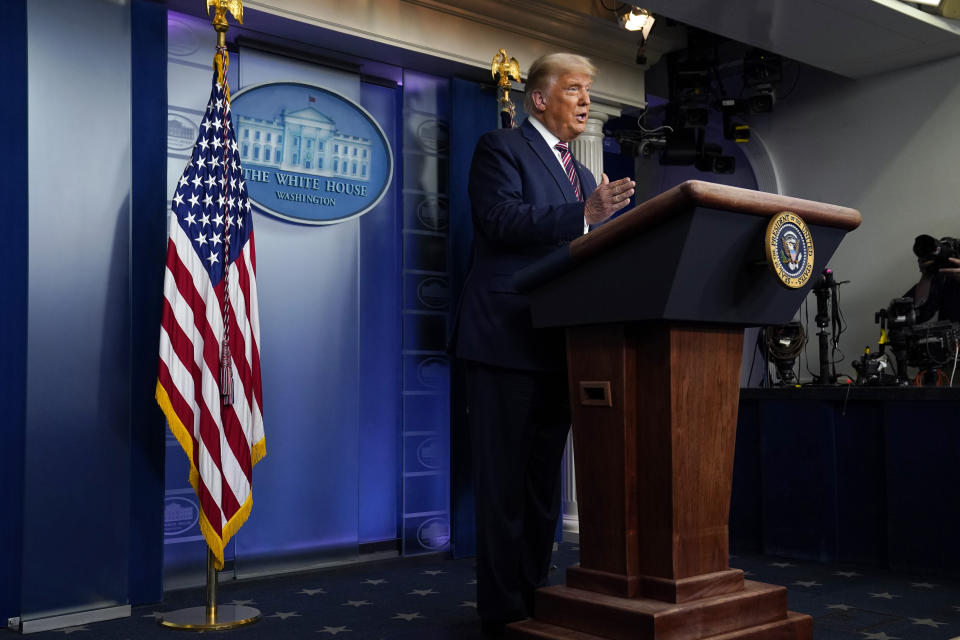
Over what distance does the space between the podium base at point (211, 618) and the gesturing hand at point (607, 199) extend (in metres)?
1.65

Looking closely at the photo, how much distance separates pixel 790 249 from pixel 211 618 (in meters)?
2.00

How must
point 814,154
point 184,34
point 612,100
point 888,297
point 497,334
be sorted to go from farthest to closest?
point 814,154 < point 888,297 < point 612,100 < point 184,34 < point 497,334

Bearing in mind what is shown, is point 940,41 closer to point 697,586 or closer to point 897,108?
point 897,108

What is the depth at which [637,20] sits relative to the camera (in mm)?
4402

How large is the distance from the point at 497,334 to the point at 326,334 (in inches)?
66.5

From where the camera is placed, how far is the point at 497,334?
211 cm

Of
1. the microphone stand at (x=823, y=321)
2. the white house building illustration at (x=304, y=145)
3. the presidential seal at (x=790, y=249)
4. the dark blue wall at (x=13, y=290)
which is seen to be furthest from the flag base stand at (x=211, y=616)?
the microphone stand at (x=823, y=321)

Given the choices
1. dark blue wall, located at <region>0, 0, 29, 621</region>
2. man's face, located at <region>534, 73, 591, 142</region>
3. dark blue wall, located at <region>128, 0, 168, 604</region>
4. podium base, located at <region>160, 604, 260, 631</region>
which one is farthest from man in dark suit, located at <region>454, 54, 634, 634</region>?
dark blue wall, located at <region>0, 0, 29, 621</region>

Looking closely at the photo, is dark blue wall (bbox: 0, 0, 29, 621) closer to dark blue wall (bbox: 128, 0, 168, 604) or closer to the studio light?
dark blue wall (bbox: 128, 0, 168, 604)

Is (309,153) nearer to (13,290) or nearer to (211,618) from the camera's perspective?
(13,290)

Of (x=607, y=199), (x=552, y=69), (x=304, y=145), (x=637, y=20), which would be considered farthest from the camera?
(x=637, y=20)

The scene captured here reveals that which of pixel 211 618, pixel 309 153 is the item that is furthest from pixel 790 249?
pixel 309 153

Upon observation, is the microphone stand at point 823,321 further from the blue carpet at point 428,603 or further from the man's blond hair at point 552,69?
the man's blond hair at point 552,69

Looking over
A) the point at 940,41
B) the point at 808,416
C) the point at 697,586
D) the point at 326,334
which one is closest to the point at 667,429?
the point at 697,586
